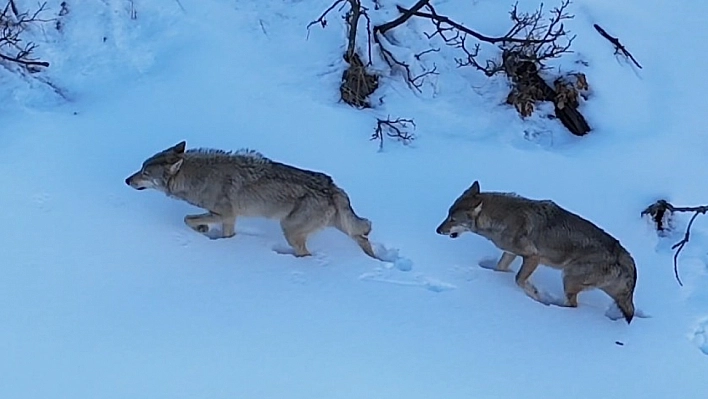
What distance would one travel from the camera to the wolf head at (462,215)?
7398mm

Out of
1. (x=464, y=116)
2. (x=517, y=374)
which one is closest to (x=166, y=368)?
(x=517, y=374)

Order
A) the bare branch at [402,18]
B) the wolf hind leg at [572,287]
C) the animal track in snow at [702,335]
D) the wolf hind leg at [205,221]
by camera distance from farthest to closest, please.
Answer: the bare branch at [402,18]
the wolf hind leg at [205,221]
the wolf hind leg at [572,287]
the animal track in snow at [702,335]

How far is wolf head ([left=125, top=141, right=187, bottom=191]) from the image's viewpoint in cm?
736

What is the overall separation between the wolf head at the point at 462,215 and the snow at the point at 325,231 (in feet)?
0.68

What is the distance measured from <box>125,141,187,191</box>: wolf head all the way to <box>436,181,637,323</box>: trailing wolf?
7.52 ft

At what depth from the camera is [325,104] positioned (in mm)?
9219

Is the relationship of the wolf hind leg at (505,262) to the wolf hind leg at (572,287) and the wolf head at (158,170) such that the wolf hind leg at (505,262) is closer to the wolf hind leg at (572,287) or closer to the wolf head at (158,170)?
the wolf hind leg at (572,287)

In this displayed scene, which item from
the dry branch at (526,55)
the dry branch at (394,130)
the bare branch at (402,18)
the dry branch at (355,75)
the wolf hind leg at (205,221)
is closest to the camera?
the wolf hind leg at (205,221)

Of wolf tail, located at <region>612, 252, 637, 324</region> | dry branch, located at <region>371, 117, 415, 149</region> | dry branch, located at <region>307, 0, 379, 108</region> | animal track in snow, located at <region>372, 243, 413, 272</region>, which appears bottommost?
wolf tail, located at <region>612, 252, 637, 324</region>

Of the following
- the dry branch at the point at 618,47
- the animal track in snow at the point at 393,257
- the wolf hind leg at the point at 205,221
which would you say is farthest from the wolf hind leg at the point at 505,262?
the dry branch at the point at 618,47

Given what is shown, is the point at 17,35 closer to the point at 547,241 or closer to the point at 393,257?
the point at 393,257

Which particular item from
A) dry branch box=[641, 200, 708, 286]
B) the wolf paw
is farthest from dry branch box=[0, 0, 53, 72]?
dry branch box=[641, 200, 708, 286]

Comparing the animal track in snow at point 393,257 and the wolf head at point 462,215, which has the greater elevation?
the wolf head at point 462,215

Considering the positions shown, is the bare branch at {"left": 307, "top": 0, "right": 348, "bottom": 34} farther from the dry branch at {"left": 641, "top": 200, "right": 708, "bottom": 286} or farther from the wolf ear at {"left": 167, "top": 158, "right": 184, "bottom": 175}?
the dry branch at {"left": 641, "top": 200, "right": 708, "bottom": 286}
